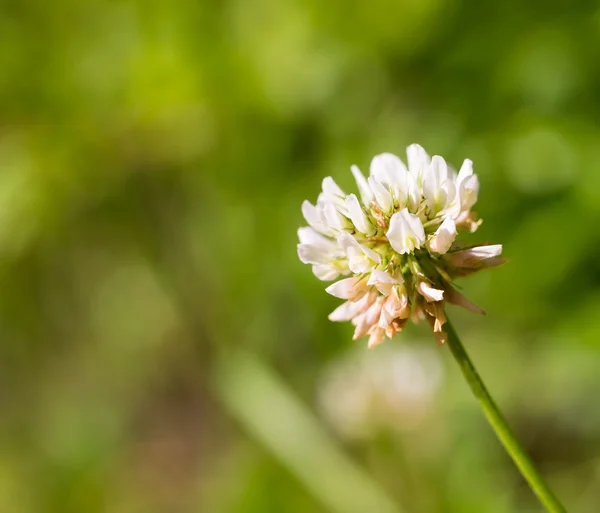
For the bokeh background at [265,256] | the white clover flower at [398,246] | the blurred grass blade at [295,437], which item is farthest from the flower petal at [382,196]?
the blurred grass blade at [295,437]

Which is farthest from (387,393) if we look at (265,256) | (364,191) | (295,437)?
(364,191)

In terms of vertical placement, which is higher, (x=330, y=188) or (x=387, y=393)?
(x=330, y=188)

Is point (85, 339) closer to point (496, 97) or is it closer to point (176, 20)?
point (176, 20)

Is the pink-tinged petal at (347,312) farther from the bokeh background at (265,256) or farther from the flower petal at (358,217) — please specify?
the bokeh background at (265,256)

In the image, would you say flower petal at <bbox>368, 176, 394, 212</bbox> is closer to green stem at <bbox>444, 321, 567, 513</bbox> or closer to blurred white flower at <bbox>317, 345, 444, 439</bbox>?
green stem at <bbox>444, 321, 567, 513</bbox>

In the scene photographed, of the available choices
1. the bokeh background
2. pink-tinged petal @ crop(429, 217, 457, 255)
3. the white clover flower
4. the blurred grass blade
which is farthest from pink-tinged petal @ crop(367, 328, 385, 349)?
the blurred grass blade

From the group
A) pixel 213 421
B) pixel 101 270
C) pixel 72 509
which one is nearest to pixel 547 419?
pixel 213 421

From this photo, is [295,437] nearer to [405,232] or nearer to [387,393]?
[387,393]
